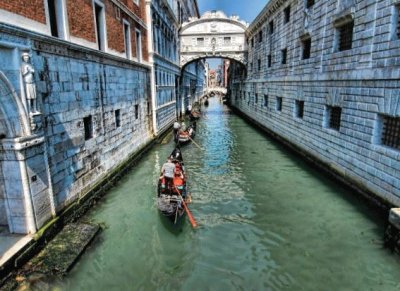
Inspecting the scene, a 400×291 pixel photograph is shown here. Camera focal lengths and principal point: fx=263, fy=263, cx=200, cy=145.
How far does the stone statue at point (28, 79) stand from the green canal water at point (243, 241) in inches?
140

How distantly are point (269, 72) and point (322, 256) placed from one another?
15724 mm

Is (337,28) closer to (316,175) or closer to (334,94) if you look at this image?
(334,94)

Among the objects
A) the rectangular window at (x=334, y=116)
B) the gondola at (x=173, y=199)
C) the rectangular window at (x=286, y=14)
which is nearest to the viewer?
the gondola at (x=173, y=199)

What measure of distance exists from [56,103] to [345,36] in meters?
9.80

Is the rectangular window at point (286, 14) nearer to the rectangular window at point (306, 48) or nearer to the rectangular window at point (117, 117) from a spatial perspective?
the rectangular window at point (306, 48)

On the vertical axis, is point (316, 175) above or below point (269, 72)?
below

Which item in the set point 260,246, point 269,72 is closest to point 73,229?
point 260,246

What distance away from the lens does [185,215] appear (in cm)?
762

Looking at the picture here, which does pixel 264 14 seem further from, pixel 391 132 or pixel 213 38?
pixel 391 132

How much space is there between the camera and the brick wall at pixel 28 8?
16.6 feet

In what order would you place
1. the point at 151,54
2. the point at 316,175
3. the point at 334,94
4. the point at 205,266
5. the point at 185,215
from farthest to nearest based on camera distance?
the point at 151,54
the point at 316,175
the point at 334,94
the point at 185,215
the point at 205,266

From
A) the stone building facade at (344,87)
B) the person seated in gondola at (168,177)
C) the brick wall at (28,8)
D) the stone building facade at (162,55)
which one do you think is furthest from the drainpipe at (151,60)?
the brick wall at (28,8)

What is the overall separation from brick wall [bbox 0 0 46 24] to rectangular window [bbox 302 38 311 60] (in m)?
11.0

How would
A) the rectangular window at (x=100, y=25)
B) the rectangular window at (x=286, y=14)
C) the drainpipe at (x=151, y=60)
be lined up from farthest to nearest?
the rectangular window at (x=286, y=14) < the drainpipe at (x=151, y=60) < the rectangular window at (x=100, y=25)
